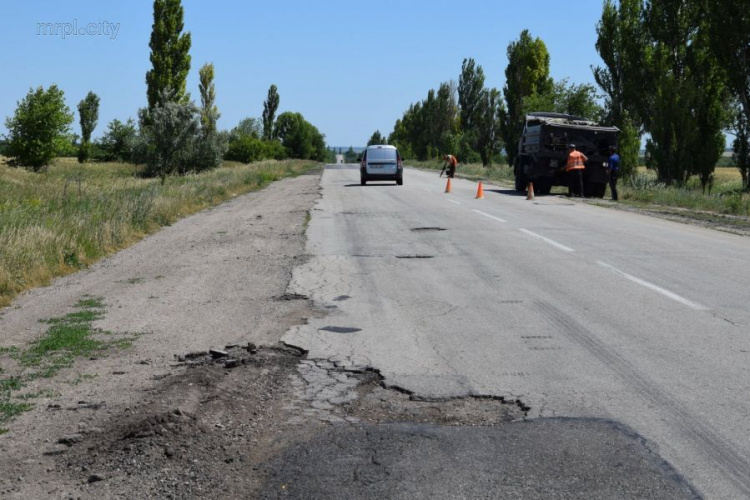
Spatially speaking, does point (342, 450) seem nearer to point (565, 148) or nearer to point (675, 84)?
point (565, 148)

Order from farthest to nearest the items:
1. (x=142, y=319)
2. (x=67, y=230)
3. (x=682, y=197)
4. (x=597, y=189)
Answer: (x=597, y=189) < (x=682, y=197) < (x=67, y=230) < (x=142, y=319)

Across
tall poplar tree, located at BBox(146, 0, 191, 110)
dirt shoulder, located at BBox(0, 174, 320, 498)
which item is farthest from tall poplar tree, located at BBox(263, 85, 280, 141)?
dirt shoulder, located at BBox(0, 174, 320, 498)

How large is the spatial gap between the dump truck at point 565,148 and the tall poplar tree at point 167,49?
105 feet

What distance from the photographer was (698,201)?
26.8 meters

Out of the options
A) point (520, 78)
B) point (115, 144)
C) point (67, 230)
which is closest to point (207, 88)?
point (115, 144)

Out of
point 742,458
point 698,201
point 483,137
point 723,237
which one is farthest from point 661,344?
point 483,137

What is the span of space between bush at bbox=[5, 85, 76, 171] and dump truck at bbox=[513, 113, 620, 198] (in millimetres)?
31524

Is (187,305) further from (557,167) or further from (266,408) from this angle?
(557,167)

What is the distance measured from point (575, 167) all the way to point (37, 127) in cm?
3456

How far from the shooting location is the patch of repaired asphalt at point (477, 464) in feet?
13.0

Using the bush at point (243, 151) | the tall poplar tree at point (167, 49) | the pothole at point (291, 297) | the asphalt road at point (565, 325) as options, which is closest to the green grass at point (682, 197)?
the asphalt road at point (565, 325)

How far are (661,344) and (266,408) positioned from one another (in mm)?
3491

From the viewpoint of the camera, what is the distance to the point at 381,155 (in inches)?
1528

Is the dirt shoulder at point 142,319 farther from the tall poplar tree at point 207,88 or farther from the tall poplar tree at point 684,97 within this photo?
the tall poplar tree at point 207,88
